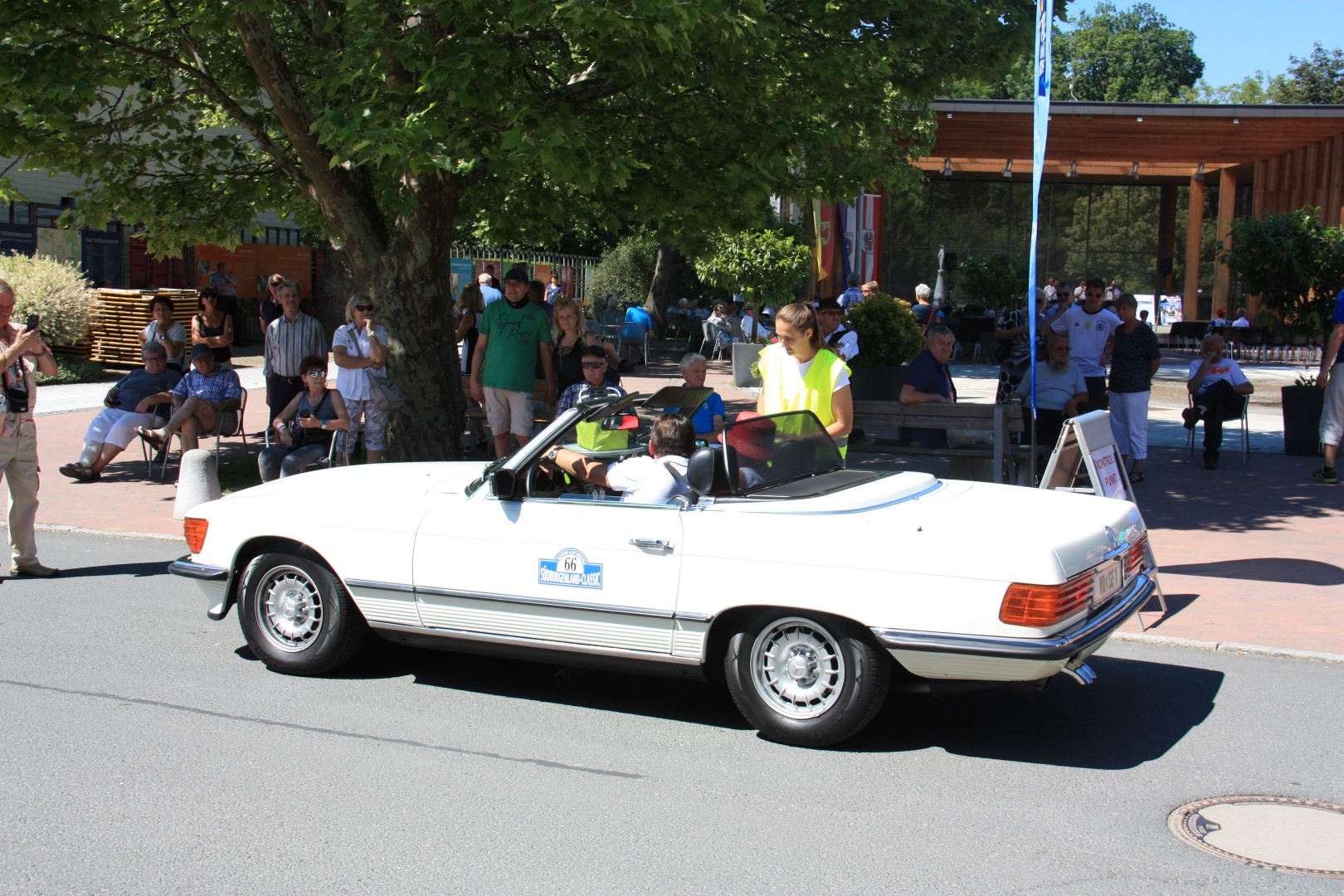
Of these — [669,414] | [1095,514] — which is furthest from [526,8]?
[1095,514]

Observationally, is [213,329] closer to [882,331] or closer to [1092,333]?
[882,331]

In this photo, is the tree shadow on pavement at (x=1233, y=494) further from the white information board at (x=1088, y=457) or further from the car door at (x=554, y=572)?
the car door at (x=554, y=572)

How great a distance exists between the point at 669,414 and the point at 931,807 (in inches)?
96.6

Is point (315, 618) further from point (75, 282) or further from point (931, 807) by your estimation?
point (75, 282)

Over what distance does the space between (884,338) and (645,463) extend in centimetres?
794

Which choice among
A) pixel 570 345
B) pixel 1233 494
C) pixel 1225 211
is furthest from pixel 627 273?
pixel 1233 494

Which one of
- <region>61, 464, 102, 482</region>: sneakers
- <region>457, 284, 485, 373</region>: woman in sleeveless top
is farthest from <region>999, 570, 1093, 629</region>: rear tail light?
<region>61, 464, 102, 482</region>: sneakers

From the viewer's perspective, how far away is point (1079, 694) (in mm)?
5852

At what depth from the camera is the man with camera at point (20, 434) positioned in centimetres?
769

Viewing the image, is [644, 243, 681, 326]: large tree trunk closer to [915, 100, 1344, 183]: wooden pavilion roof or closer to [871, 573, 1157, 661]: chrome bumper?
[915, 100, 1344, 183]: wooden pavilion roof

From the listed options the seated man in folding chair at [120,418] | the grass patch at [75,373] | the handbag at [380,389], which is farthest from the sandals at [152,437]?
the grass patch at [75,373]

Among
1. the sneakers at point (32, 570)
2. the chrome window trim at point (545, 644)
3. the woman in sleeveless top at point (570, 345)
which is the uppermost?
the woman in sleeveless top at point (570, 345)

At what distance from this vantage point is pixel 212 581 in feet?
20.1

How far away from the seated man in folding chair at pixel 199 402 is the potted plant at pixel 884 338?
650cm
